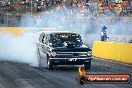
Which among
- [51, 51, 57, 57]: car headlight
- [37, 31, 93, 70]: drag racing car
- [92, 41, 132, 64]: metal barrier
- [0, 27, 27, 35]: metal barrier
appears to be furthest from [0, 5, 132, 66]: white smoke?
[51, 51, 57, 57]: car headlight

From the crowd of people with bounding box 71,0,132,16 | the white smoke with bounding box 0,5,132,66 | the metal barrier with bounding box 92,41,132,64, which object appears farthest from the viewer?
the crowd of people with bounding box 71,0,132,16

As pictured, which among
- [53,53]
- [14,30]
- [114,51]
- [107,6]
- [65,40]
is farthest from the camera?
[14,30]

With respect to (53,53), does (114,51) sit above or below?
below

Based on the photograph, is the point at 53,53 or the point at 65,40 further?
the point at 65,40

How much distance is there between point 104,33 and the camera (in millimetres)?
32469

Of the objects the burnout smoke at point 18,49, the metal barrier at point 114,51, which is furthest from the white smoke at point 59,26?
the metal barrier at point 114,51

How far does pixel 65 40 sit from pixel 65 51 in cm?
105

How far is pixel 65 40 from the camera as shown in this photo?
55.8 feet

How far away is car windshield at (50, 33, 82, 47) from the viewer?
54.8 ft

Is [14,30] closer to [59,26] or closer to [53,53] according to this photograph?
[59,26]

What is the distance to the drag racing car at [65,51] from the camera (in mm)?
16062

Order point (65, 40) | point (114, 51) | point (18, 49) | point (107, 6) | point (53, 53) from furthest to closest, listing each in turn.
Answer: point (107, 6) < point (18, 49) < point (114, 51) < point (65, 40) < point (53, 53)

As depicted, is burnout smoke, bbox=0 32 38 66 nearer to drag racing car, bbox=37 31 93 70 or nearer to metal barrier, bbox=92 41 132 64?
drag racing car, bbox=37 31 93 70

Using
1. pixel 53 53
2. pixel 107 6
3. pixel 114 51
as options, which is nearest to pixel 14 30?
pixel 107 6
